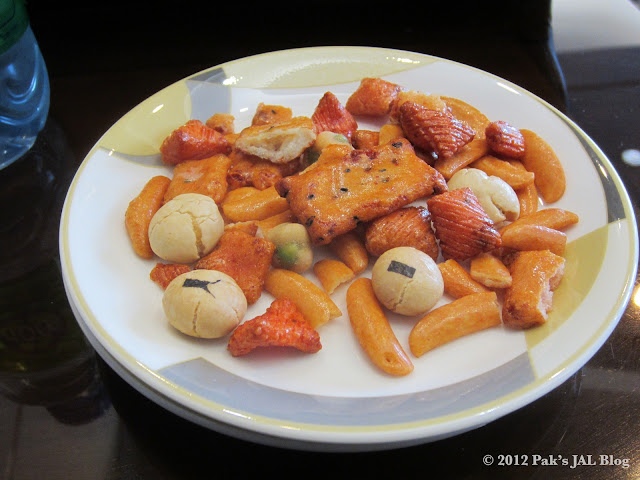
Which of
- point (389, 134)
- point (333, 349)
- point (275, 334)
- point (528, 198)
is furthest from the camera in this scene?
point (389, 134)

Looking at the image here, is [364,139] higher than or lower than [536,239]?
higher

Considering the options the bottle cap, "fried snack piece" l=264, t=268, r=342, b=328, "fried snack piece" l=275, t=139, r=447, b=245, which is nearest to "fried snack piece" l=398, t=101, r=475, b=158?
"fried snack piece" l=275, t=139, r=447, b=245

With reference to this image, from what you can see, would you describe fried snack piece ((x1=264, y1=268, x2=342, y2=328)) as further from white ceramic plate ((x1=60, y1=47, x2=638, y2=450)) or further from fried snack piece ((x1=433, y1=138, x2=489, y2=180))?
fried snack piece ((x1=433, y1=138, x2=489, y2=180))

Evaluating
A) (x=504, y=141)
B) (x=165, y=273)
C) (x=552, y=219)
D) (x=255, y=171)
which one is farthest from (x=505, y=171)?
(x=165, y=273)

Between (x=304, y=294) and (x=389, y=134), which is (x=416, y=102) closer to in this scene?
(x=389, y=134)

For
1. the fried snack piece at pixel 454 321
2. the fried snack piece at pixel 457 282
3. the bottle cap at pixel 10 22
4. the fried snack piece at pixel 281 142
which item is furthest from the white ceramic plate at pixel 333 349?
the bottle cap at pixel 10 22

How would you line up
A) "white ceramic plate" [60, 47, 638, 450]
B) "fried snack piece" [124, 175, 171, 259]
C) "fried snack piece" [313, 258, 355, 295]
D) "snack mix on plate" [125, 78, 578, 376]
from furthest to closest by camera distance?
"fried snack piece" [124, 175, 171, 259], "fried snack piece" [313, 258, 355, 295], "snack mix on plate" [125, 78, 578, 376], "white ceramic plate" [60, 47, 638, 450]
